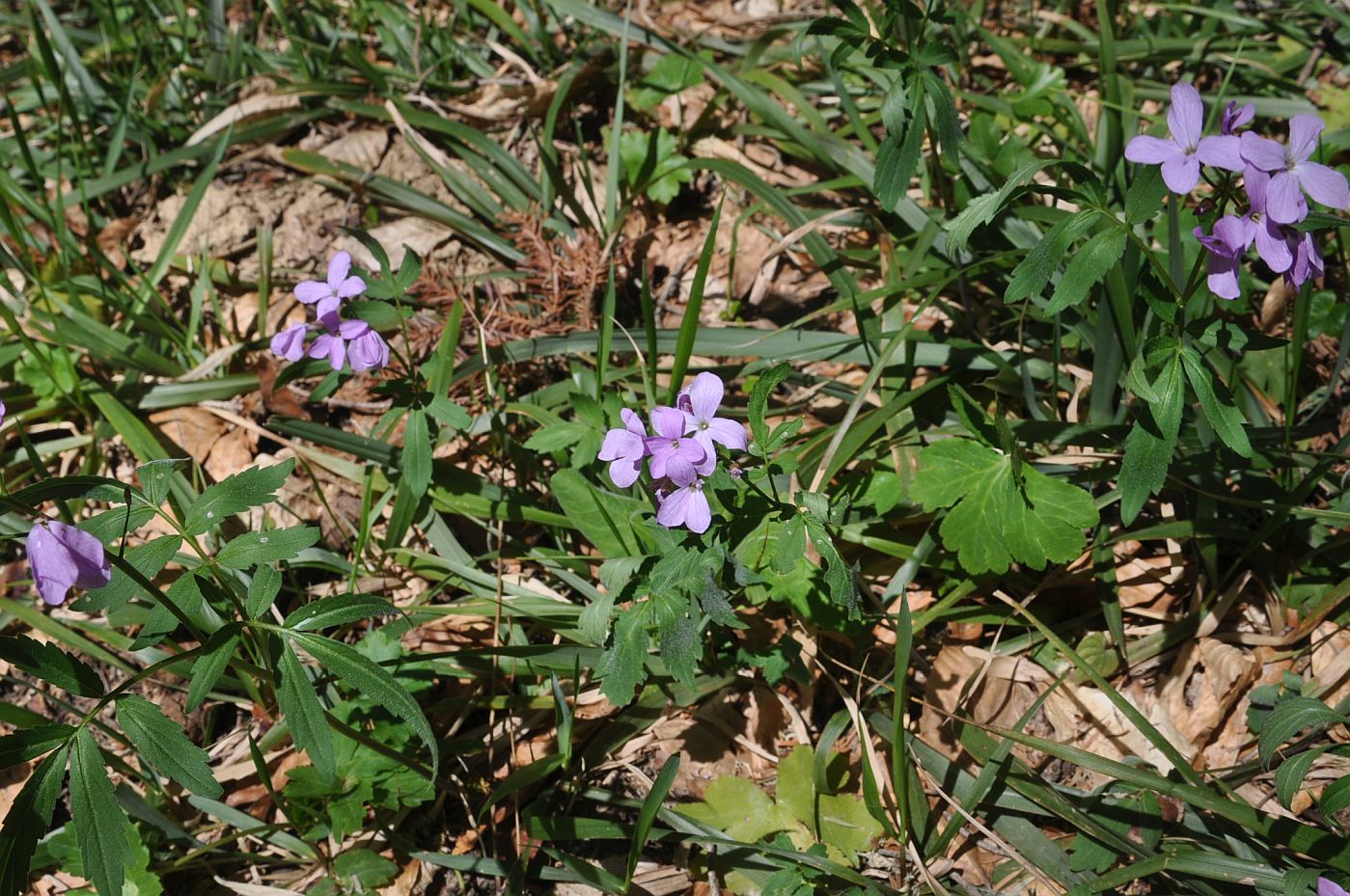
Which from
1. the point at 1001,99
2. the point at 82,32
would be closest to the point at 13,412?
the point at 82,32

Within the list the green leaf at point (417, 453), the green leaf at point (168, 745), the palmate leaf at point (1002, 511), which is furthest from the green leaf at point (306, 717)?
the palmate leaf at point (1002, 511)

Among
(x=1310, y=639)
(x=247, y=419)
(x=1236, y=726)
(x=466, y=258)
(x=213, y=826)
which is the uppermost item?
(x=466, y=258)

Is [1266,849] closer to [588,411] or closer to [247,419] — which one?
[588,411]

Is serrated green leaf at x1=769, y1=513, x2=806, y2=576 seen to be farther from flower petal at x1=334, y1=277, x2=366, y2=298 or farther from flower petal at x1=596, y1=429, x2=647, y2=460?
flower petal at x1=334, y1=277, x2=366, y2=298

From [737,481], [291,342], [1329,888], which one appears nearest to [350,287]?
[291,342]

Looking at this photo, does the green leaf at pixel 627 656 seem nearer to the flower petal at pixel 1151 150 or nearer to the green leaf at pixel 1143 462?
the green leaf at pixel 1143 462

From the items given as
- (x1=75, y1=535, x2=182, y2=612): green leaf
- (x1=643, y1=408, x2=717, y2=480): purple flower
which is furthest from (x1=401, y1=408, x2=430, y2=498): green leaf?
(x1=643, y1=408, x2=717, y2=480): purple flower
